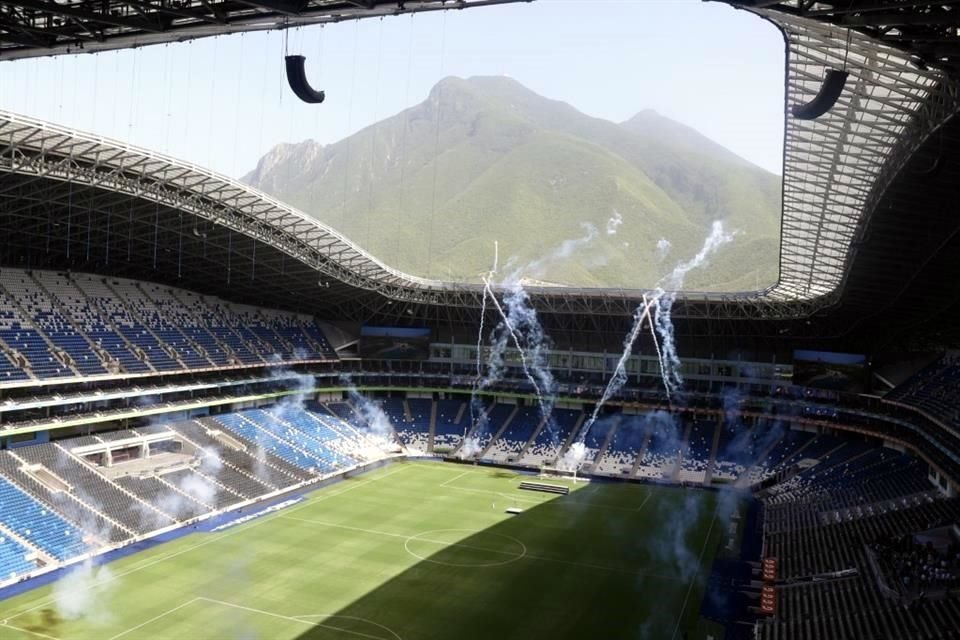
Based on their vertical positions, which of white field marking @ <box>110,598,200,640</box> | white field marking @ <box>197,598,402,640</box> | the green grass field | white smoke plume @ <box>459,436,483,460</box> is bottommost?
white field marking @ <box>110,598,200,640</box>

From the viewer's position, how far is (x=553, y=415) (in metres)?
72.1

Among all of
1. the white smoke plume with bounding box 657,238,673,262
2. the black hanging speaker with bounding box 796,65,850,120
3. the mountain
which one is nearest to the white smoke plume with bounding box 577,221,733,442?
the black hanging speaker with bounding box 796,65,850,120

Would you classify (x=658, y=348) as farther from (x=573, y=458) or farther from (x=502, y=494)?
(x=502, y=494)

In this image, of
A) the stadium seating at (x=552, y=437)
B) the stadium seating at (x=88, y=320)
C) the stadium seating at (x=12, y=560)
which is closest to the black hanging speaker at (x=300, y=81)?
the stadium seating at (x=12, y=560)

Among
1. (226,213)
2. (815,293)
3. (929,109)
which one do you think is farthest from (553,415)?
(929,109)

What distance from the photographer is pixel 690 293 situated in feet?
213

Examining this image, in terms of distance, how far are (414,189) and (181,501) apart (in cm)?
14395

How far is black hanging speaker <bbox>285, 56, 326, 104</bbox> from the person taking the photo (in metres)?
15.1

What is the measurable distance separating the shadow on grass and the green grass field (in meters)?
0.09

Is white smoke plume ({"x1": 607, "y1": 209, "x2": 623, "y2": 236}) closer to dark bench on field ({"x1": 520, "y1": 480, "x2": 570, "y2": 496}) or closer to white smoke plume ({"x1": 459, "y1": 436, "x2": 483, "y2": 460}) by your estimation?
white smoke plume ({"x1": 459, "y1": 436, "x2": 483, "y2": 460})

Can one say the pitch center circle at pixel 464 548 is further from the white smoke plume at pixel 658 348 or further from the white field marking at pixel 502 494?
the white smoke plume at pixel 658 348

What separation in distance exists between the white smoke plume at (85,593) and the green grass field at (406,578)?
142 mm

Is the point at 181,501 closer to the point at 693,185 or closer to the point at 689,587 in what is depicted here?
the point at 689,587

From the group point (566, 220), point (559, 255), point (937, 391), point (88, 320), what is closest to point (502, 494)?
point (937, 391)
